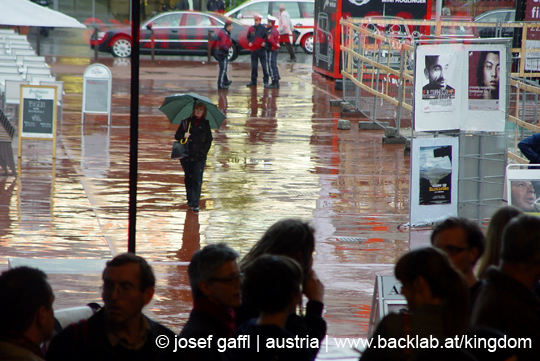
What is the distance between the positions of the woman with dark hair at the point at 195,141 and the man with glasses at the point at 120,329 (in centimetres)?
643

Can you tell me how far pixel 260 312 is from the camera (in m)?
3.29

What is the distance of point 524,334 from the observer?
10.6ft

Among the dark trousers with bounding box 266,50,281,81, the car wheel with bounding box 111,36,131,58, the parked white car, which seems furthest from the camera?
the parked white car

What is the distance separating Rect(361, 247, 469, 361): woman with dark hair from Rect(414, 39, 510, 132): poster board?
6.15 metres

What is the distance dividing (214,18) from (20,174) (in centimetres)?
1696

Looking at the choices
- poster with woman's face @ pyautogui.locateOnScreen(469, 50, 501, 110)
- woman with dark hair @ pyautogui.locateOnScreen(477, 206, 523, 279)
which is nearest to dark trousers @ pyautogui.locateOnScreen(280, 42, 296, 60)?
poster with woman's face @ pyautogui.locateOnScreen(469, 50, 501, 110)

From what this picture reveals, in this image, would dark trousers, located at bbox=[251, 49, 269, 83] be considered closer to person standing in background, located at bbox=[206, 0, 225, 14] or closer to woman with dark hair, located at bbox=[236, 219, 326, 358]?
person standing in background, located at bbox=[206, 0, 225, 14]

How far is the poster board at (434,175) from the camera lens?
9.16 meters

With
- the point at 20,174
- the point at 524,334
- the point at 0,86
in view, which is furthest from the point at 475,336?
the point at 0,86

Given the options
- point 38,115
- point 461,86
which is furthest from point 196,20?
point 461,86

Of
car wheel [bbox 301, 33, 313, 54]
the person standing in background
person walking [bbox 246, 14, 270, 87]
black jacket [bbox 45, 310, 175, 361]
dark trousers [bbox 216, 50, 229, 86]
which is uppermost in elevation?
the person standing in background

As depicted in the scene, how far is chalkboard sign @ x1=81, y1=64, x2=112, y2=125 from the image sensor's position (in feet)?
53.3

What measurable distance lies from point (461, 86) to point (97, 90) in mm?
9080

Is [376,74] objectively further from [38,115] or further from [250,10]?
[250,10]
